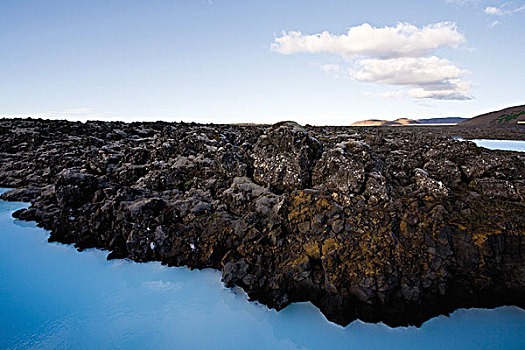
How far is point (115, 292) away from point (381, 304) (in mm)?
8442

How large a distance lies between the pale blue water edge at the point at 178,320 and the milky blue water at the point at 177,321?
3 centimetres

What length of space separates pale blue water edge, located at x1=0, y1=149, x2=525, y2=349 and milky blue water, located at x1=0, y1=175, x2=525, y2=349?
26 mm

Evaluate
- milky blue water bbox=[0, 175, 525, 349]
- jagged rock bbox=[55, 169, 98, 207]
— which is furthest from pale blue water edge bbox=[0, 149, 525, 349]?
jagged rock bbox=[55, 169, 98, 207]

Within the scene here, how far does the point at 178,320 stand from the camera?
7.96 metres

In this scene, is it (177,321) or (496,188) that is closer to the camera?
(177,321)

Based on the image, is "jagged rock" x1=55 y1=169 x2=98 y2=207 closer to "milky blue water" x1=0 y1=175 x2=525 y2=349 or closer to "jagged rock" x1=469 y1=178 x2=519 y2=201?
"milky blue water" x1=0 y1=175 x2=525 y2=349

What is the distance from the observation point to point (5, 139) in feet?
102

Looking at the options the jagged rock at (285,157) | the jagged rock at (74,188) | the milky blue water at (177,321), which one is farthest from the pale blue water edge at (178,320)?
the jagged rock at (285,157)

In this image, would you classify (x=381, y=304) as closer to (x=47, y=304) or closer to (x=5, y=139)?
(x=47, y=304)

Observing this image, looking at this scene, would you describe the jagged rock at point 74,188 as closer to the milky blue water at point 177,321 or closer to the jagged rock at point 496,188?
the milky blue water at point 177,321

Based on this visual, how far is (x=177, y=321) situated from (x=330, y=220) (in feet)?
18.7

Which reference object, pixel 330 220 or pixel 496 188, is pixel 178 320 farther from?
pixel 496 188

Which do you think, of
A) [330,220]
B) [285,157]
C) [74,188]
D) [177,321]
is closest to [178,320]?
[177,321]

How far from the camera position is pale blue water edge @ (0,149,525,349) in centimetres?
715
